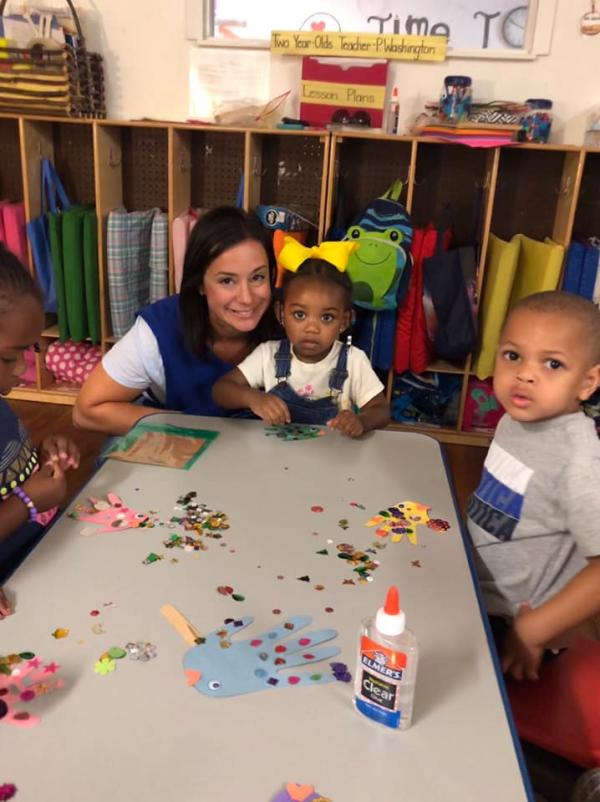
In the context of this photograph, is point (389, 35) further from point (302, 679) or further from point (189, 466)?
point (302, 679)

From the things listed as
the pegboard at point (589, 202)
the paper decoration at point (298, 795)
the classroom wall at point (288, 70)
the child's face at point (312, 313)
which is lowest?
the paper decoration at point (298, 795)

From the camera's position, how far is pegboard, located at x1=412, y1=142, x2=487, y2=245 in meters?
3.39

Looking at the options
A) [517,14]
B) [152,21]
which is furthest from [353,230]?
[152,21]

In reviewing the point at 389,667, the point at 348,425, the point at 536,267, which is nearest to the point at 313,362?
the point at 348,425

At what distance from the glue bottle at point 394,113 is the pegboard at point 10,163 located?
190cm

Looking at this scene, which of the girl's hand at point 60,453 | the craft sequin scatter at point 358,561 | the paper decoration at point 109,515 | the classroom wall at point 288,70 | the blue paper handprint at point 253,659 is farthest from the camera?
the classroom wall at point 288,70

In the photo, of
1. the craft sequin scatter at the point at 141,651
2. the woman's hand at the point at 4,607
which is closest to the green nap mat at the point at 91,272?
the woman's hand at the point at 4,607

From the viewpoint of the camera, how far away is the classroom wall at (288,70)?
3148 millimetres

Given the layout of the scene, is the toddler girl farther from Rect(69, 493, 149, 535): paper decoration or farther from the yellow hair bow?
Rect(69, 493, 149, 535): paper decoration

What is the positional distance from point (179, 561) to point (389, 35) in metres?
2.90

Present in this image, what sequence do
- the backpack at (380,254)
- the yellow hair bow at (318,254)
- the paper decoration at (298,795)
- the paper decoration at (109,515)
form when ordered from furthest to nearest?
the backpack at (380,254) → the yellow hair bow at (318,254) → the paper decoration at (109,515) → the paper decoration at (298,795)

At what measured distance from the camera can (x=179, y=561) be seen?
3.50 feet

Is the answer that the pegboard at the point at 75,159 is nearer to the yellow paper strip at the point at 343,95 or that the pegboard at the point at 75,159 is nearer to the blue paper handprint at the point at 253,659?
the yellow paper strip at the point at 343,95

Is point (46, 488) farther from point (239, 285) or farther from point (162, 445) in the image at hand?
point (239, 285)
